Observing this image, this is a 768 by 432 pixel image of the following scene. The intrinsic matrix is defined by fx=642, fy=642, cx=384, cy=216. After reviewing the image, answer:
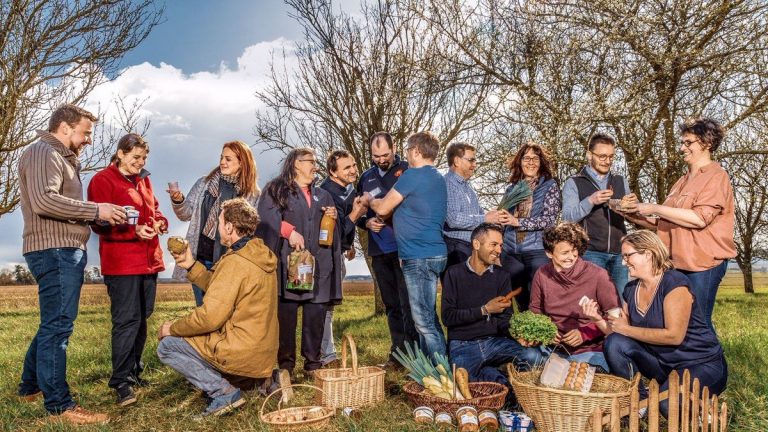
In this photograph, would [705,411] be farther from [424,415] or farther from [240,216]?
[240,216]

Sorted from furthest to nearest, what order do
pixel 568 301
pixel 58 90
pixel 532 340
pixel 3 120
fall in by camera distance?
pixel 58 90 < pixel 3 120 < pixel 568 301 < pixel 532 340

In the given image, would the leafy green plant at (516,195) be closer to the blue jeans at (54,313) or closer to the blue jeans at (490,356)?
the blue jeans at (490,356)

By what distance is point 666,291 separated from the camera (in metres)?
4.09

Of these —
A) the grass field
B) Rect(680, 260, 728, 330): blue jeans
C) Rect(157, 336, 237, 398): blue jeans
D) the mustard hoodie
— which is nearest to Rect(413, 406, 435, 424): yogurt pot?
the grass field

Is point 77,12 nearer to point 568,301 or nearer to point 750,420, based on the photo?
point 568,301

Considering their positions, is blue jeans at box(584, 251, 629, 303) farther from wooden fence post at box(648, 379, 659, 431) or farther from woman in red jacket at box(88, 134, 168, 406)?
woman in red jacket at box(88, 134, 168, 406)

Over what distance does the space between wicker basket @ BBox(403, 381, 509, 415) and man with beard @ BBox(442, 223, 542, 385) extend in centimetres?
31

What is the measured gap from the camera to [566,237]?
4891mm

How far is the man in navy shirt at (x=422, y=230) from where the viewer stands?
5.19 m

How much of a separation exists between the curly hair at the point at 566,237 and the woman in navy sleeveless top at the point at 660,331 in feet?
2.07

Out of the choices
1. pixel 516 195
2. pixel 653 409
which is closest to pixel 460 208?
pixel 516 195

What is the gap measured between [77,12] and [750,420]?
42.0ft

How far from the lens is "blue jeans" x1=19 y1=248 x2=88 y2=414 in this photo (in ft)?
14.9

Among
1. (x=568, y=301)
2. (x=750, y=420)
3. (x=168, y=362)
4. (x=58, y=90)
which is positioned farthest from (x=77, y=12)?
(x=750, y=420)
